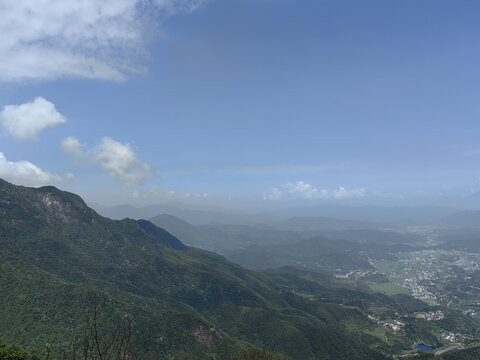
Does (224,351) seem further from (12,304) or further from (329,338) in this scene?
(12,304)

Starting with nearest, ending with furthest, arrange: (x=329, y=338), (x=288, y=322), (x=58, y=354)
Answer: (x=58, y=354) → (x=329, y=338) → (x=288, y=322)

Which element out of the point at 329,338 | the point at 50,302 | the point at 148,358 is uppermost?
the point at 50,302

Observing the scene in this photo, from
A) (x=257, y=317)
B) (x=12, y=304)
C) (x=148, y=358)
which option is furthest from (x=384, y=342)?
(x=12, y=304)

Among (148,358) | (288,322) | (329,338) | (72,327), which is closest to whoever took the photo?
(148,358)

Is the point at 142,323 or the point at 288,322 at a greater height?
the point at 142,323

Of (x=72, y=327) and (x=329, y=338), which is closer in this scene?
(x=72, y=327)

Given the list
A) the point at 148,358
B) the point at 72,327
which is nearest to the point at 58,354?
the point at 72,327

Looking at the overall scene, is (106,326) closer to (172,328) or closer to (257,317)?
(172,328)
